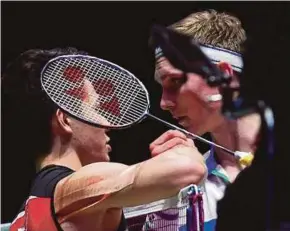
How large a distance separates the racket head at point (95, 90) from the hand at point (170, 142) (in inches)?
7.0

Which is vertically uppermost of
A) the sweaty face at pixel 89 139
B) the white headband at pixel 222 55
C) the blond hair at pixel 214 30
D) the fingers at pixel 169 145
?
the blond hair at pixel 214 30

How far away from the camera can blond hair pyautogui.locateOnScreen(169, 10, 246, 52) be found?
245cm

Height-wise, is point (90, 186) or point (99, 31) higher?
point (90, 186)

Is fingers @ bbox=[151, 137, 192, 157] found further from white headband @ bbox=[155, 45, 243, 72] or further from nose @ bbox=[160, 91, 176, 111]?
white headband @ bbox=[155, 45, 243, 72]

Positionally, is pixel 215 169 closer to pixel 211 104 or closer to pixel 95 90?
pixel 211 104

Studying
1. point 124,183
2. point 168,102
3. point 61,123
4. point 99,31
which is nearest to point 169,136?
point 124,183

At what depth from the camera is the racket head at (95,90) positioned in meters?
2.20

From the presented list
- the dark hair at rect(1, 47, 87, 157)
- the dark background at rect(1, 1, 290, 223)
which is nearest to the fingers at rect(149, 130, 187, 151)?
the dark hair at rect(1, 47, 87, 157)

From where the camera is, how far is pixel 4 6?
3801mm

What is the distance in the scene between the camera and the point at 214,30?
247 cm

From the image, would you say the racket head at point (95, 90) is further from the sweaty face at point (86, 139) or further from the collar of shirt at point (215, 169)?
the collar of shirt at point (215, 169)

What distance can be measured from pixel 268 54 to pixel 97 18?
2544 mm

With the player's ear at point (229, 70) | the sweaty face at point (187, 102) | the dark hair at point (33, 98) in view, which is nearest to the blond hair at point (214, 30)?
the sweaty face at point (187, 102)

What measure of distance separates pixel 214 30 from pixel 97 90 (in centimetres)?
45
